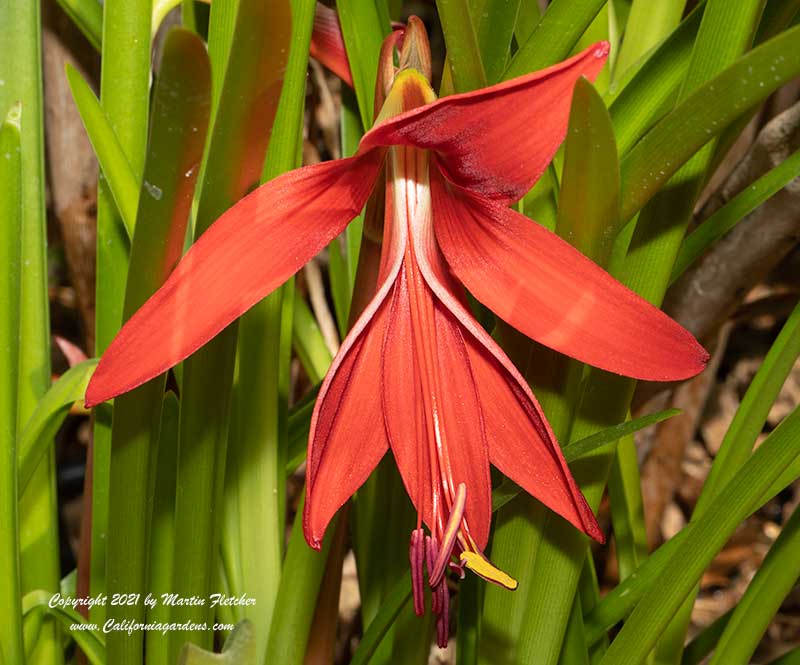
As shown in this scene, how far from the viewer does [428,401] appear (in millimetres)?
554

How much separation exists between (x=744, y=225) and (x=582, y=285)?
74 centimetres

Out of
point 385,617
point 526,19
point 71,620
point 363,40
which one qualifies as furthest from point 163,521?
point 526,19

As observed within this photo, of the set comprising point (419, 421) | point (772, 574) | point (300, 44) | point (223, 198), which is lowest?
point (772, 574)

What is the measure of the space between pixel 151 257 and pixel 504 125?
8.2 inches

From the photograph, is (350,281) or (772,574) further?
(350,281)

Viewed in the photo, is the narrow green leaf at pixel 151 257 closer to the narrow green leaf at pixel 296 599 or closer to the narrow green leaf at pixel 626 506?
the narrow green leaf at pixel 296 599

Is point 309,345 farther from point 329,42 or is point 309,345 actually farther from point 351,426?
point 351,426

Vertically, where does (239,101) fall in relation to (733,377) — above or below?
above

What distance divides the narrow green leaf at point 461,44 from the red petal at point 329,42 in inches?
12.1

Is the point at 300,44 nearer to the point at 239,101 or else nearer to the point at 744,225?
the point at 239,101

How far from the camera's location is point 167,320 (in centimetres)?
48

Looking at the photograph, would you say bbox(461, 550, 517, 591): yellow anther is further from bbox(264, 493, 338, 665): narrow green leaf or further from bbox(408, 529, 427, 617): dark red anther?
bbox(264, 493, 338, 665): narrow green leaf

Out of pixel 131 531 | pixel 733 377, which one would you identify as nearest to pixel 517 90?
pixel 131 531

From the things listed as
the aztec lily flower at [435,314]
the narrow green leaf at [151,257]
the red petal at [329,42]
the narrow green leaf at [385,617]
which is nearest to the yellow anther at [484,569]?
the aztec lily flower at [435,314]
